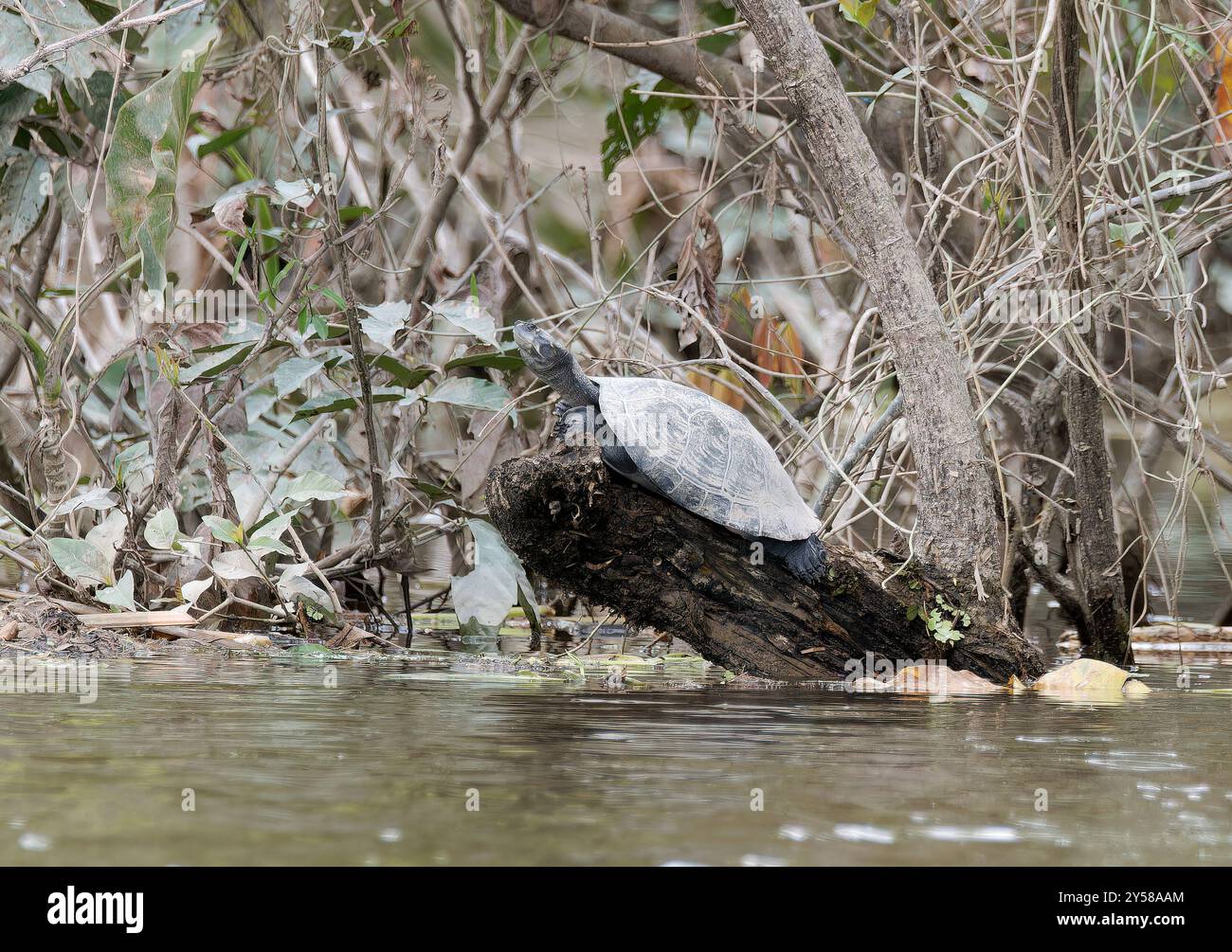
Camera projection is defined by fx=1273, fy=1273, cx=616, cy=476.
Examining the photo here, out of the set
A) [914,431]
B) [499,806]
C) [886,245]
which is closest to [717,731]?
[499,806]

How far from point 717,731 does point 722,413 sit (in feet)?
4.64

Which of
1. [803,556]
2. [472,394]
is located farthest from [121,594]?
[803,556]

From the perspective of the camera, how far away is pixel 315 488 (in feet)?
14.1

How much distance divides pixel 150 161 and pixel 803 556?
2091 millimetres

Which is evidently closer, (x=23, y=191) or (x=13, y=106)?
(x=13, y=106)

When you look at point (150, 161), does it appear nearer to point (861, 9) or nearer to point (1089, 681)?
point (861, 9)

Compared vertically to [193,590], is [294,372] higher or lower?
higher

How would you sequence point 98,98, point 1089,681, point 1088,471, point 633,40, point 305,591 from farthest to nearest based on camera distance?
1. point 633,40
2. point 98,98
3. point 305,591
4. point 1088,471
5. point 1089,681

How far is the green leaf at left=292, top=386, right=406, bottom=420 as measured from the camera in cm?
450

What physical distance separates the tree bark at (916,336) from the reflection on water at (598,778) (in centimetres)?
55

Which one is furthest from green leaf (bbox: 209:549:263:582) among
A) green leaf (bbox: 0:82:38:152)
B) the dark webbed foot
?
green leaf (bbox: 0:82:38:152)

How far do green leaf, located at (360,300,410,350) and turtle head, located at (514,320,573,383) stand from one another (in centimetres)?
55

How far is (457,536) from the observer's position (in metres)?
5.45

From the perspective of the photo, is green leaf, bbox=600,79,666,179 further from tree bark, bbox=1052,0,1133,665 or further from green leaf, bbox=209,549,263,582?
green leaf, bbox=209,549,263,582
